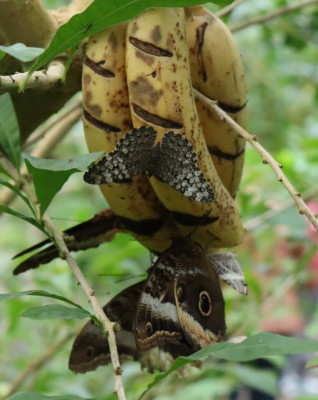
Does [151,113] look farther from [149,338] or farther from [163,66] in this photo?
[149,338]

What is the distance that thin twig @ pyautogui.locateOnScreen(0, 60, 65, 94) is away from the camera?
1.90ft

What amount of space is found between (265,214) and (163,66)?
29.2 inches

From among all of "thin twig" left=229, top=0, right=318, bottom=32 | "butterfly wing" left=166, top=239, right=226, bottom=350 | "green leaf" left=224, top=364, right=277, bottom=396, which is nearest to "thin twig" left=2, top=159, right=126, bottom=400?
"butterfly wing" left=166, top=239, right=226, bottom=350

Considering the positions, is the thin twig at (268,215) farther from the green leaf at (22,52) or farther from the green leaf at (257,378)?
the green leaf at (22,52)

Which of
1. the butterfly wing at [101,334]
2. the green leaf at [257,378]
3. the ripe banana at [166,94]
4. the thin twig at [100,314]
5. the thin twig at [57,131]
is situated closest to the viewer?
the thin twig at [100,314]

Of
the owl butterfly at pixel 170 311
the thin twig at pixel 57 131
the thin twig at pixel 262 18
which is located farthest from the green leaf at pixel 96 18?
the thin twig at pixel 262 18

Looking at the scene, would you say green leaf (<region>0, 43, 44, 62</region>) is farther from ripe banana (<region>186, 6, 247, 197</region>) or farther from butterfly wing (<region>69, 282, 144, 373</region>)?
butterfly wing (<region>69, 282, 144, 373</region>)

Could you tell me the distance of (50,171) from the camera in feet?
2.03

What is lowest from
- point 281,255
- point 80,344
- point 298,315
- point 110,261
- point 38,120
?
point 298,315

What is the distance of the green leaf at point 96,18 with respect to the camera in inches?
23.3

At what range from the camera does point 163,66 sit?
62 centimetres

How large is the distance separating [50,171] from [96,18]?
147 millimetres

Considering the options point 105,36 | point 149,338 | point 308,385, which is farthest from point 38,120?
point 308,385

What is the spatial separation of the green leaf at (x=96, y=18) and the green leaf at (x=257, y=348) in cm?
29
